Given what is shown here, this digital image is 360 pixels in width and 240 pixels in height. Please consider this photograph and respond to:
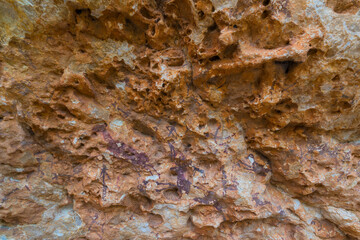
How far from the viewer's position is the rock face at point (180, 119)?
1560 millimetres

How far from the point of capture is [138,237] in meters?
2.31

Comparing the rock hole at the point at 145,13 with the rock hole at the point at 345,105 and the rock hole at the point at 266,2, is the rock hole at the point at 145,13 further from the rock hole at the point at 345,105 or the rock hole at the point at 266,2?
the rock hole at the point at 345,105

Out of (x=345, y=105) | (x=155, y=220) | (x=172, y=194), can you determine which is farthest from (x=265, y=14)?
(x=155, y=220)

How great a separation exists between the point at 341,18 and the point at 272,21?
57 centimetres

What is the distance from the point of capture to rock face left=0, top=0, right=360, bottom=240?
156 centimetres

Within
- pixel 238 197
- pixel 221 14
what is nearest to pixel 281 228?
pixel 238 197

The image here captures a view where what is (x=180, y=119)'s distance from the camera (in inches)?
79.5

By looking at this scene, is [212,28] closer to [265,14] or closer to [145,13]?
[265,14]

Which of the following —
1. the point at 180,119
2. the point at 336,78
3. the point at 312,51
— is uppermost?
the point at 312,51

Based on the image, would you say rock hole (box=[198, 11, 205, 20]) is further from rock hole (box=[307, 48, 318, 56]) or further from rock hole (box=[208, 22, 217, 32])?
rock hole (box=[307, 48, 318, 56])

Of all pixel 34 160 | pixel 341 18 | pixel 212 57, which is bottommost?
pixel 34 160

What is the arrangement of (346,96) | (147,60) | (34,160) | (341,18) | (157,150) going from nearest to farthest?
(341,18) → (346,96) → (147,60) → (34,160) → (157,150)

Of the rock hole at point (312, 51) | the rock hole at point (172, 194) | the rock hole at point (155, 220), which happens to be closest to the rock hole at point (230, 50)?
the rock hole at point (312, 51)

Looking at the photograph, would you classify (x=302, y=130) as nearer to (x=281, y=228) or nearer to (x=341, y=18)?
(x=341, y=18)
